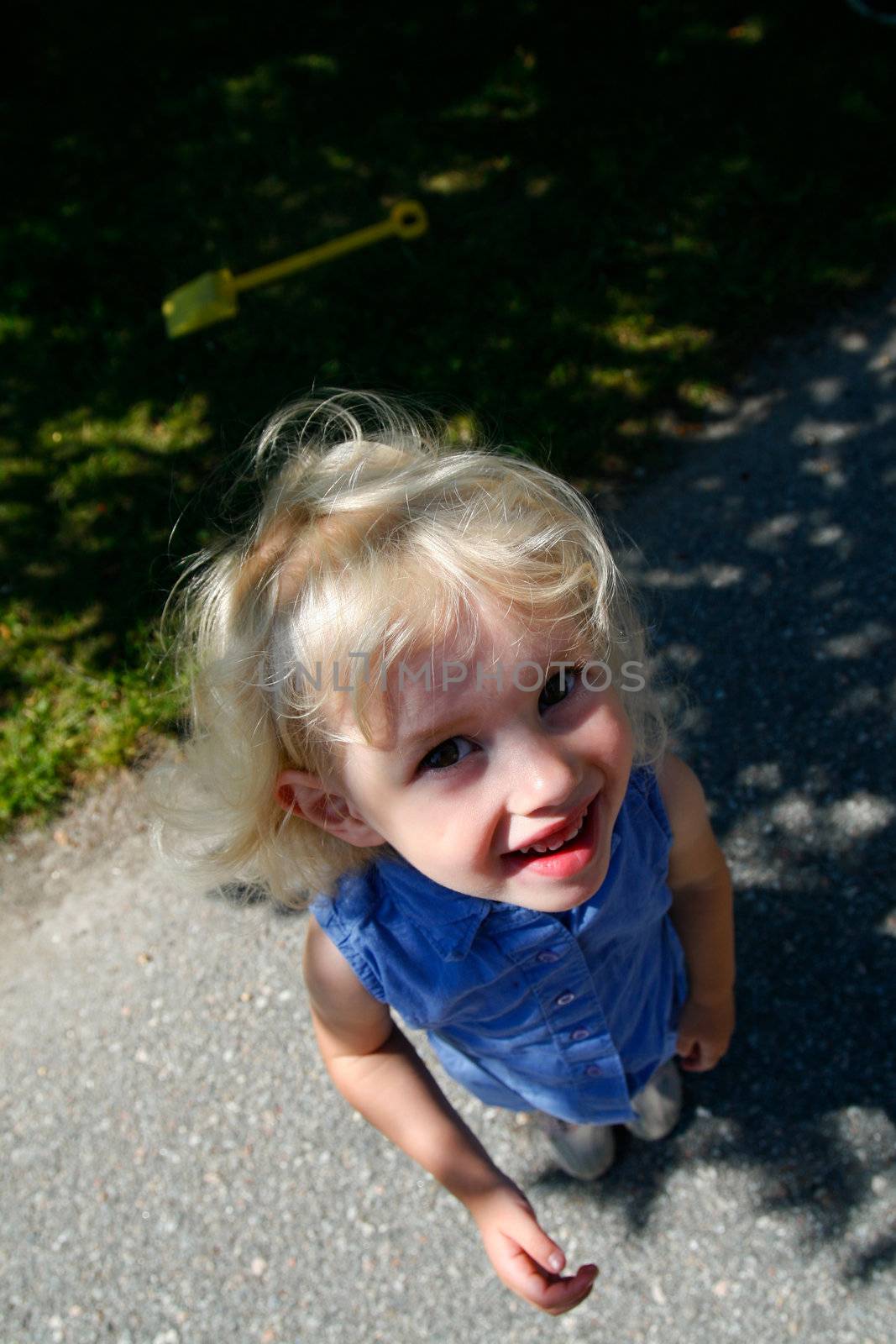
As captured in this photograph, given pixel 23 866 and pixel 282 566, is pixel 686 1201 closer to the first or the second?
pixel 282 566

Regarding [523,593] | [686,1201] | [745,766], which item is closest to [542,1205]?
[686,1201]

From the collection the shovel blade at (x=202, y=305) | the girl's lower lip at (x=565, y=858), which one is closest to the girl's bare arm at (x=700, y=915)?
the girl's lower lip at (x=565, y=858)

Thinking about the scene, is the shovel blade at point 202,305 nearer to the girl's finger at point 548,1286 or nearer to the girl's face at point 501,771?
the girl's face at point 501,771

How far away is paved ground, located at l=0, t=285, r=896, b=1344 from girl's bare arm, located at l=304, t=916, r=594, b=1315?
2.31 ft

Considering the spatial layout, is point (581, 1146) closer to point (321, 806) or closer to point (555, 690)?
point (321, 806)

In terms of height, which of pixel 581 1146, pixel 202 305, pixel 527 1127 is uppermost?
pixel 202 305

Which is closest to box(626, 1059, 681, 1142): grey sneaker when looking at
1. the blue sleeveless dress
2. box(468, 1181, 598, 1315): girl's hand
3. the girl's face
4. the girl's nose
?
the blue sleeveless dress

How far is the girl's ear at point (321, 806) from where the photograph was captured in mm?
1632

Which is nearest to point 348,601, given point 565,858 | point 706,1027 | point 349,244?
point 565,858

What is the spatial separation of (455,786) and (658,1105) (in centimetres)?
156

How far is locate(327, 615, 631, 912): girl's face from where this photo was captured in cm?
142

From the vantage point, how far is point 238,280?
14.5ft

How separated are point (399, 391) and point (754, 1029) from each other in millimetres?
2688

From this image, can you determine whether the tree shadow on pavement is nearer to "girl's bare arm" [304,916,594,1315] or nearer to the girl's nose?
"girl's bare arm" [304,916,594,1315]
